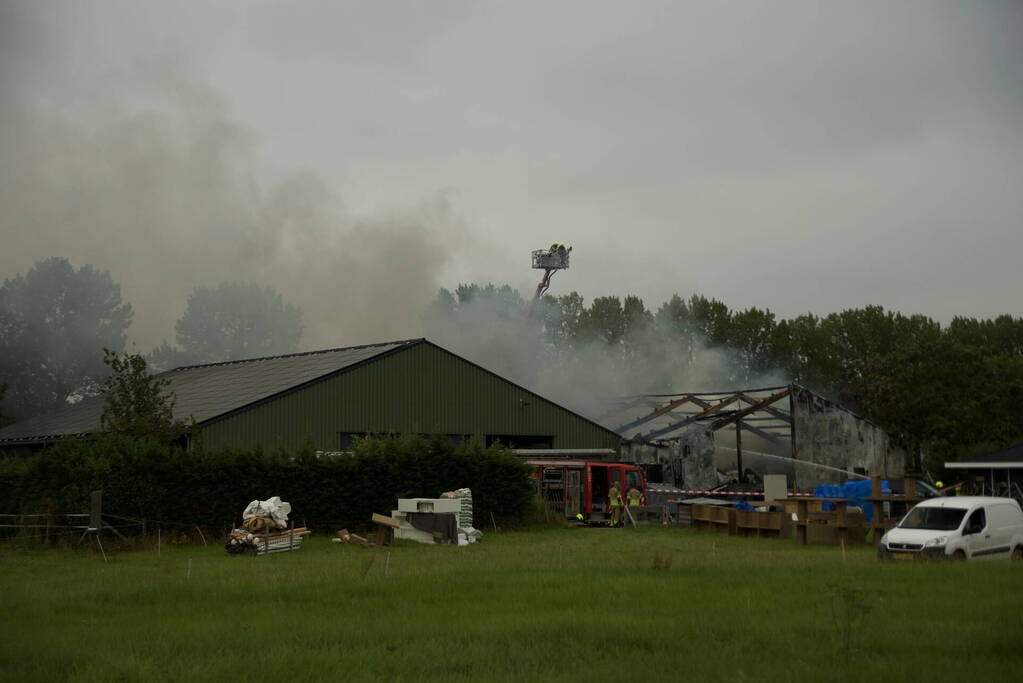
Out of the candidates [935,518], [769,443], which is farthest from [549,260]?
[935,518]

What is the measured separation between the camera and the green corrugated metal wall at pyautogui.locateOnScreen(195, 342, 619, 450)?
39.4 meters

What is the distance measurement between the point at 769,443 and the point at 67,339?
57.4 meters

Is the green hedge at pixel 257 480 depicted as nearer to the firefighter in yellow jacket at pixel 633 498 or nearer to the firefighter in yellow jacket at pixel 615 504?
the firefighter in yellow jacket at pixel 615 504

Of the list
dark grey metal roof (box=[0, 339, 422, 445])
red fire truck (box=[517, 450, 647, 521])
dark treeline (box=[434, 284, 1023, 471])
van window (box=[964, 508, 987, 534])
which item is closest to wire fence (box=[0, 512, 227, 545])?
dark grey metal roof (box=[0, 339, 422, 445])

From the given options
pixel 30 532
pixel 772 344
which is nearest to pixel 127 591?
pixel 30 532

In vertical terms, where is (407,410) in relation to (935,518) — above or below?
above

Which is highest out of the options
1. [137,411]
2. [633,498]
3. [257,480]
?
[137,411]

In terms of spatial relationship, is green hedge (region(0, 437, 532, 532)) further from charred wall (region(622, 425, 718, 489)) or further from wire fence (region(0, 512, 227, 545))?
charred wall (region(622, 425, 718, 489))

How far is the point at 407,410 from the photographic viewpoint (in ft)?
143

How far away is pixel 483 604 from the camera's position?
1691 cm

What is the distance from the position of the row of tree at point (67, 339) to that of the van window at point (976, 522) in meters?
70.1

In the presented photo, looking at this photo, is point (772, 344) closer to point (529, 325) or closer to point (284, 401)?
point (529, 325)

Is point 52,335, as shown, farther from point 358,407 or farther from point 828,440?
point 828,440

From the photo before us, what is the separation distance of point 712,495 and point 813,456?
26.3 ft
